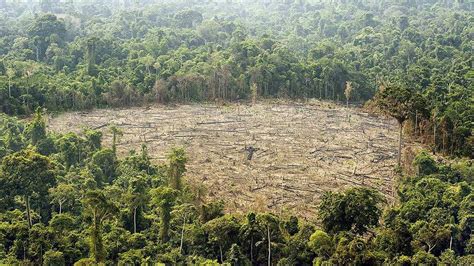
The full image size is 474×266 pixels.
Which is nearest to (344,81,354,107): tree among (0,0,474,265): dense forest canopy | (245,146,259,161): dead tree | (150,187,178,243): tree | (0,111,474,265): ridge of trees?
(0,0,474,265): dense forest canopy

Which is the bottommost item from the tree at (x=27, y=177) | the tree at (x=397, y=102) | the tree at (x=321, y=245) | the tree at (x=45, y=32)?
the tree at (x=321, y=245)

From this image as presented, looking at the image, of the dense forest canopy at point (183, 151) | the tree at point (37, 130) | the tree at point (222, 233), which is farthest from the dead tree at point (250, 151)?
the tree at point (222, 233)

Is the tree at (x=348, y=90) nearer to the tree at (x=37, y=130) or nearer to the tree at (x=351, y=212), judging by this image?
the tree at (x=37, y=130)

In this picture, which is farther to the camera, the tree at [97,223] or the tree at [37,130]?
the tree at [37,130]

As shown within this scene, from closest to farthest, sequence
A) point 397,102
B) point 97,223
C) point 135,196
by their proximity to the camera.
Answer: point 97,223, point 135,196, point 397,102

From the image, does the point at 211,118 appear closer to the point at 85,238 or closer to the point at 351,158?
the point at 351,158

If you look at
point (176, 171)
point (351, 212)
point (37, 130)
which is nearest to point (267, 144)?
point (176, 171)

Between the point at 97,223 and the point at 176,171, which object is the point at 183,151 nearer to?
the point at 176,171
